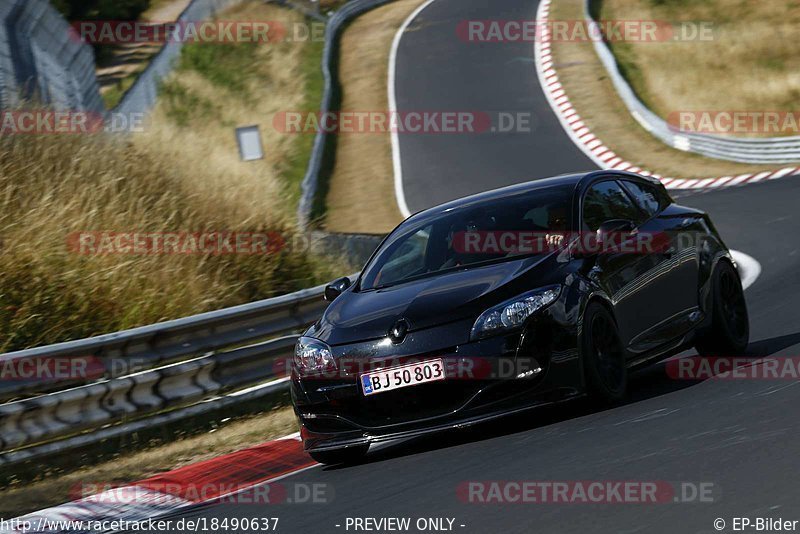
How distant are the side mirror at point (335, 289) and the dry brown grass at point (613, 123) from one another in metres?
19.8

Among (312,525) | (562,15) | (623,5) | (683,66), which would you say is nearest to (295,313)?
(312,525)

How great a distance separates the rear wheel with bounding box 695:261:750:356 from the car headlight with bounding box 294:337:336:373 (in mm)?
2949

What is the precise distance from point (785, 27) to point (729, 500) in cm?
4346

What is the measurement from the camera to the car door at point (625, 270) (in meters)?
7.91

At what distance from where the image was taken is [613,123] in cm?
3297

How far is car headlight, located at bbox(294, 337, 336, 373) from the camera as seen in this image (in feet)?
24.5

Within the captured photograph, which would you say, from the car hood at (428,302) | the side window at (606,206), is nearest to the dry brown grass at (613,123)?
the side window at (606,206)

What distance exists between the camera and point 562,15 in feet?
150

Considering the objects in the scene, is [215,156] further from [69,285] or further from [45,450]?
[45,450]

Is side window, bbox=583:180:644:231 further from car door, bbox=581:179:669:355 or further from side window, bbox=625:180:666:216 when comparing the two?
side window, bbox=625:180:666:216

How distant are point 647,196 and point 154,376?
3744 mm

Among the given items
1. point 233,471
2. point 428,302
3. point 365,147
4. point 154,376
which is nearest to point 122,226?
point 154,376

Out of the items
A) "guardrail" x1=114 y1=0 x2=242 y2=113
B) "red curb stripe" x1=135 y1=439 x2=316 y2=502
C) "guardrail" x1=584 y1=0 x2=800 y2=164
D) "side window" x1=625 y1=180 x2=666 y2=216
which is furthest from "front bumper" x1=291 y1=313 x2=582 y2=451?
"guardrail" x1=114 y1=0 x2=242 y2=113

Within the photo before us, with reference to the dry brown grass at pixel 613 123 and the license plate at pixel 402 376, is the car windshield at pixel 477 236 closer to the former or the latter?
the license plate at pixel 402 376
